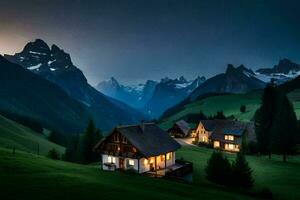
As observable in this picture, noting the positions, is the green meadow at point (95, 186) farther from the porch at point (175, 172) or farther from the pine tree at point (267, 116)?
the pine tree at point (267, 116)

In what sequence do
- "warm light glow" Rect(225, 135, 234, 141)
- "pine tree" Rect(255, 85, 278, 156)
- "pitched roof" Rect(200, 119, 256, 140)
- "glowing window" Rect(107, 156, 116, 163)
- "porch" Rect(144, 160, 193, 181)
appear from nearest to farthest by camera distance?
"porch" Rect(144, 160, 193, 181)
"glowing window" Rect(107, 156, 116, 163)
"pine tree" Rect(255, 85, 278, 156)
"pitched roof" Rect(200, 119, 256, 140)
"warm light glow" Rect(225, 135, 234, 141)

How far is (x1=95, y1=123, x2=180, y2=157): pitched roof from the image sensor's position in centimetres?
6621

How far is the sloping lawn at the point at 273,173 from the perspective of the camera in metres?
54.6

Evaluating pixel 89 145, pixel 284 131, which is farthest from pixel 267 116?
pixel 89 145

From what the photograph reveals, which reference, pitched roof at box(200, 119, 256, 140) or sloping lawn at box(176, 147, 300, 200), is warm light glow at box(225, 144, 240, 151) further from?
sloping lawn at box(176, 147, 300, 200)

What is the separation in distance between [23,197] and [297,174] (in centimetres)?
5613

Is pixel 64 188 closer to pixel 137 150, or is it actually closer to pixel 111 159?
pixel 137 150

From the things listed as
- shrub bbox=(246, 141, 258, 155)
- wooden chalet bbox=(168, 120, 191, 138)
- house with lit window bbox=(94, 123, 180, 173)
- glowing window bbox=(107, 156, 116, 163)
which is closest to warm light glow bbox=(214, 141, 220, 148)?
shrub bbox=(246, 141, 258, 155)

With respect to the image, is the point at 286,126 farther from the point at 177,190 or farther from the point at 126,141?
the point at 177,190

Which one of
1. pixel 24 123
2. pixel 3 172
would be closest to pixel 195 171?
pixel 3 172

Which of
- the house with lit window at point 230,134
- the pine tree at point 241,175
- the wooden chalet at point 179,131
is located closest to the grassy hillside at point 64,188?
the pine tree at point 241,175

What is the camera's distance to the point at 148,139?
228 ft

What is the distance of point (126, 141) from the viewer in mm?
67188

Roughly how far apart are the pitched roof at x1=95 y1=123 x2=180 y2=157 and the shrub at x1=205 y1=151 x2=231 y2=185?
1164 cm
